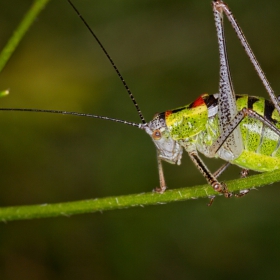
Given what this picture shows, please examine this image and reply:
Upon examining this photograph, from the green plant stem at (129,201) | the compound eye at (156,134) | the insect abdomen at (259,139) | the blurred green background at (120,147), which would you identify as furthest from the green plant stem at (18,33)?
the blurred green background at (120,147)

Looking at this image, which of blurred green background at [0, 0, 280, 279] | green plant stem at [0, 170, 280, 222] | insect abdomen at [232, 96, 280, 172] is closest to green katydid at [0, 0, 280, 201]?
insect abdomen at [232, 96, 280, 172]

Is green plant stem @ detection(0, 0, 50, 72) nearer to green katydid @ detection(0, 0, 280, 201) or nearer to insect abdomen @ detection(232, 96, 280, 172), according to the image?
green katydid @ detection(0, 0, 280, 201)

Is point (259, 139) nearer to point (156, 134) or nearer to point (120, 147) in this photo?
point (156, 134)

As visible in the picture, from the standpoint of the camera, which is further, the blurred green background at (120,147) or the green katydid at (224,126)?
the blurred green background at (120,147)

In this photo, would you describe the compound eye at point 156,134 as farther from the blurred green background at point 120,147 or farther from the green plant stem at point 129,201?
the blurred green background at point 120,147

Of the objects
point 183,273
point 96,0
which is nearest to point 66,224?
point 183,273
